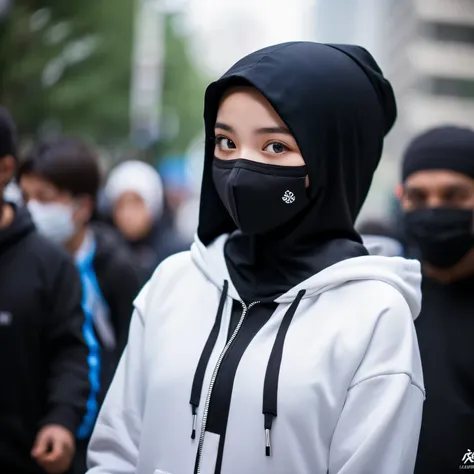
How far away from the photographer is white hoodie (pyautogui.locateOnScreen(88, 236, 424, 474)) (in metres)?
2.09

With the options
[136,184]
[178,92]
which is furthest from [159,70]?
[136,184]

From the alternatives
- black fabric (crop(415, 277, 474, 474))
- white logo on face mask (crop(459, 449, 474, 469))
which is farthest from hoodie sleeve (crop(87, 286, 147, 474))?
white logo on face mask (crop(459, 449, 474, 469))

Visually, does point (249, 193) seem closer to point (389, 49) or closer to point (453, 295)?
point (453, 295)

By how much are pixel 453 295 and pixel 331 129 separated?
48.1 inches

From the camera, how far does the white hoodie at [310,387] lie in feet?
6.86

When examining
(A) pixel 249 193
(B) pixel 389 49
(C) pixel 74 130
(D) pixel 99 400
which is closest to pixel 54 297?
(D) pixel 99 400

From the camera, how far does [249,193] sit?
7.27 feet

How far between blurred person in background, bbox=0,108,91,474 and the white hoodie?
3.06ft

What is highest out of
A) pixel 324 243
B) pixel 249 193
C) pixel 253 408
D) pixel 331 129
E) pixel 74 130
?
pixel 331 129

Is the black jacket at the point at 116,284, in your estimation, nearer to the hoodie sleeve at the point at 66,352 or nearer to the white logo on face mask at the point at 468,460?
the hoodie sleeve at the point at 66,352

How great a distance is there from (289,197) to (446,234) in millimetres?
1216

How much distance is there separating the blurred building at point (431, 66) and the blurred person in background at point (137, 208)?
2171cm

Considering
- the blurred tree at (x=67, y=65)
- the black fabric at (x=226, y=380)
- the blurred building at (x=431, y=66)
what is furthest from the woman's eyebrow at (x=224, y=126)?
the blurred building at (x=431, y=66)

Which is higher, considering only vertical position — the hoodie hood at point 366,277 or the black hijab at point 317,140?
the black hijab at point 317,140
